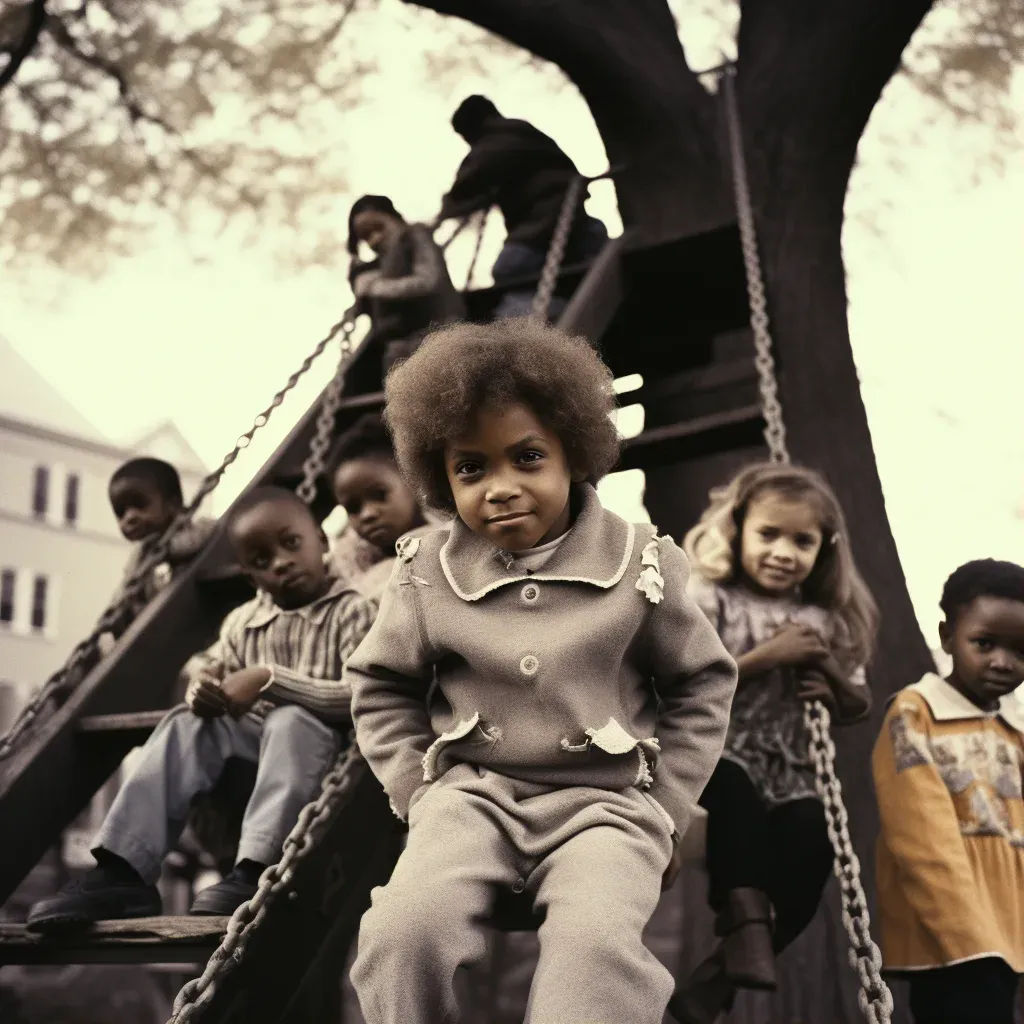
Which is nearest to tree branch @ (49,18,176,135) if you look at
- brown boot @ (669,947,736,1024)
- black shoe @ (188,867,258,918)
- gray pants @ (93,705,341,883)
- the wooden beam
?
the wooden beam

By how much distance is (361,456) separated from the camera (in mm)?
3695

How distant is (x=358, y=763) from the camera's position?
109 inches

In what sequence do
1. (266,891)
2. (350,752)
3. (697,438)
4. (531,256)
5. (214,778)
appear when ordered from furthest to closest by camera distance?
(531,256) → (697,438) → (214,778) → (350,752) → (266,891)

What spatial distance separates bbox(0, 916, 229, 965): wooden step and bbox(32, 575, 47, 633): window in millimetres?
20406

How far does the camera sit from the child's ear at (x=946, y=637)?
129 inches

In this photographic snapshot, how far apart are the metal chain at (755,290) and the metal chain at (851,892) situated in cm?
78

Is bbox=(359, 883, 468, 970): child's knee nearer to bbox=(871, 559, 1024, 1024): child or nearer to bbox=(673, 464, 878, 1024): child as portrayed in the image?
bbox=(673, 464, 878, 1024): child

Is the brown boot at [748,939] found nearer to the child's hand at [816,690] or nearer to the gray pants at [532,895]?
the child's hand at [816,690]

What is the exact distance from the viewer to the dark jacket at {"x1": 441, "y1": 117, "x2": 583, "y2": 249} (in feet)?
17.5

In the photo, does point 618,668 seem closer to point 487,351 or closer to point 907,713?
point 487,351

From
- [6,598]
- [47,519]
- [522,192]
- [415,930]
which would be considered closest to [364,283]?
[522,192]

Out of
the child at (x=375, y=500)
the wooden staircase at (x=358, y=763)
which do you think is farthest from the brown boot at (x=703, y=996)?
the child at (x=375, y=500)

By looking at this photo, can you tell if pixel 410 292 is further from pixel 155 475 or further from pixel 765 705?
pixel 765 705

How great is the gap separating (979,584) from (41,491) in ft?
73.6
